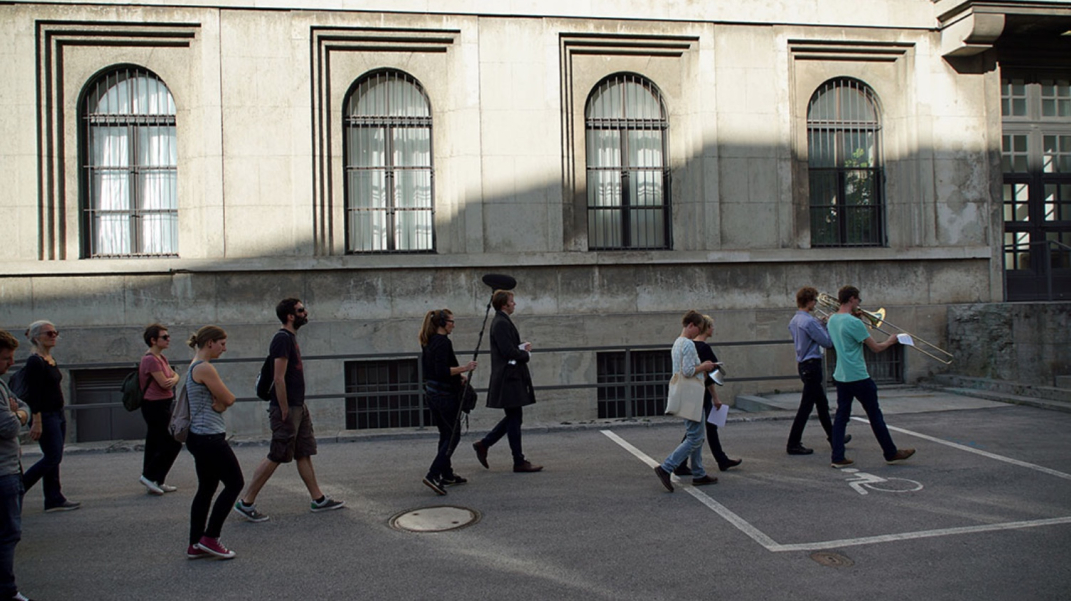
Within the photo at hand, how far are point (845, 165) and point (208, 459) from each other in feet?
42.8

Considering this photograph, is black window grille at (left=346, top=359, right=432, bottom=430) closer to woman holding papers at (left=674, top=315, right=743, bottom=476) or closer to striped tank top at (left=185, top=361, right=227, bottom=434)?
woman holding papers at (left=674, top=315, right=743, bottom=476)

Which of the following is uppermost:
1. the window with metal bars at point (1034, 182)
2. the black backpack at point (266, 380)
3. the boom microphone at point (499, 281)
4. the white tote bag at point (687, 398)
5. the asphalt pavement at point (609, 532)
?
the window with metal bars at point (1034, 182)

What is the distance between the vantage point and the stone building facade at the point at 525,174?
12227 mm

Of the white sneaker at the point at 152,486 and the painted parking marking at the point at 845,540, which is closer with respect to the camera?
the painted parking marking at the point at 845,540

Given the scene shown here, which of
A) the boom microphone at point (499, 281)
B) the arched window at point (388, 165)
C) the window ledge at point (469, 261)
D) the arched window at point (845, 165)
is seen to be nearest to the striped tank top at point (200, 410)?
the boom microphone at point (499, 281)

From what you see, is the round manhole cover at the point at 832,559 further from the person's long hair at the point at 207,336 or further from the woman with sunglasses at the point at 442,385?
the person's long hair at the point at 207,336

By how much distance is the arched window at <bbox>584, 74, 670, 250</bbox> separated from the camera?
45.2 feet

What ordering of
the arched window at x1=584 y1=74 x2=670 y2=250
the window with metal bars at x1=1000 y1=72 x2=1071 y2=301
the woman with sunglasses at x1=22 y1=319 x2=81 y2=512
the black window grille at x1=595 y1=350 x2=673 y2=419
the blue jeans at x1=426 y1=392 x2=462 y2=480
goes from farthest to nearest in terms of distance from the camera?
1. the window with metal bars at x1=1000 y1=72 x2=1071 y2=301
2. the arched window at x1=584 y1=74 x2=670 y2=250
3. the black window grille at x1=595 y1=350 x2=673 y2=419
4. the blue jeans at x1=426 y1=392 x2=462 y2=480
5. the woman with sunglasses at x1=22 y1=319 x2=81 y2=512

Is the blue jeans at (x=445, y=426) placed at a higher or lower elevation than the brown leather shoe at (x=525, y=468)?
higher

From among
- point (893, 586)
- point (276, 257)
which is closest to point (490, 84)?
point (276, 257)

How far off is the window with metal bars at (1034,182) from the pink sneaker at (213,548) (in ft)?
49.3

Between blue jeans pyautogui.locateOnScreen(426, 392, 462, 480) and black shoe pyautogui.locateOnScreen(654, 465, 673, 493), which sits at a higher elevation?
blue jeans pyautogui.locateOnScreen(426, 392, 462, 480)

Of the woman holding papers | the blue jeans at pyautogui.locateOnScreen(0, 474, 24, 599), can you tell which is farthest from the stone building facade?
the blue jeans at pyautogui.locateOnScreen(0, 474, 24, 599)

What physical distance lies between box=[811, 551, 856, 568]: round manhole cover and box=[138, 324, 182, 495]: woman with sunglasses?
5.85 m
